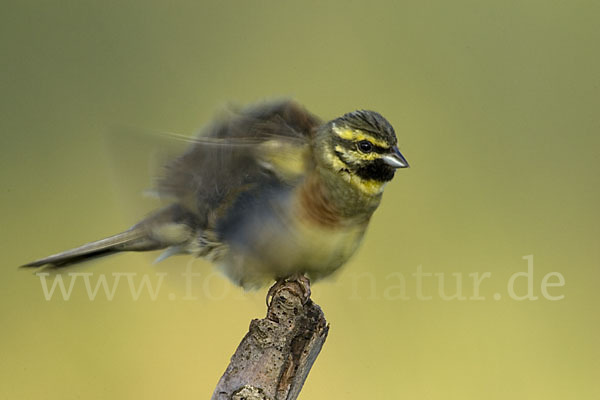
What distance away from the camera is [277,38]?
4.43 meters

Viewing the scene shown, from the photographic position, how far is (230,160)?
97.8 inches

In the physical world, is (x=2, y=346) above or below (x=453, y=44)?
below

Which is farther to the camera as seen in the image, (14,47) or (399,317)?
(14,47)

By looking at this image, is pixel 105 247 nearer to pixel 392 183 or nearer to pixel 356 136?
pixel 356 136

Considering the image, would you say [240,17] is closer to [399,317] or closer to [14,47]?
[14,47]

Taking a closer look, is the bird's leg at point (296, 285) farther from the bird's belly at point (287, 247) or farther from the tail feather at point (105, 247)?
the tail feather at point (105, 247)

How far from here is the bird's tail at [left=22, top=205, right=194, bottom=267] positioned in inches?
102

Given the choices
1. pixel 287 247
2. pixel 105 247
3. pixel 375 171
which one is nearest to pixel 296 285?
pixel 287 247

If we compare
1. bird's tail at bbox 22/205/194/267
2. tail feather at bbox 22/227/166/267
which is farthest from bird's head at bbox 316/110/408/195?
tail feather at bbox 22/227/166/267

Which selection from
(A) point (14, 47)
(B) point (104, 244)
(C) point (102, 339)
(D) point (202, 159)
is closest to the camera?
(D) point (202, 159)

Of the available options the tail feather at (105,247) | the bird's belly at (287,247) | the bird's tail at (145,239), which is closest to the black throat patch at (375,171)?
the bird's belly at (287,247)

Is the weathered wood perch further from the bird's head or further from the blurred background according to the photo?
the blurred background

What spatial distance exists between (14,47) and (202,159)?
2.23 meters

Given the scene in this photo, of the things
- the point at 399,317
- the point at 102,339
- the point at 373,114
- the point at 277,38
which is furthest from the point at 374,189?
the point at 277,38
